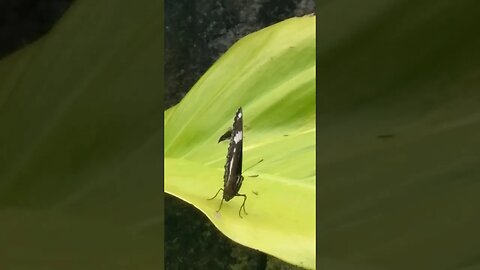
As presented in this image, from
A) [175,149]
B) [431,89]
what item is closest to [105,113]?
[175,149]

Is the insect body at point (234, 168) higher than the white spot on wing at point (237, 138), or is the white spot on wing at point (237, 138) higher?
the white spot on wing at point (237, 138)

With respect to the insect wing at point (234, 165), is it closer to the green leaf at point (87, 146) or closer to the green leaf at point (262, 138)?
the green leaf at point (262, 138)

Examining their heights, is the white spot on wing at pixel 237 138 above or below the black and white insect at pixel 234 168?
above

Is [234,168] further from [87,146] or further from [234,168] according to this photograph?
[87,146]

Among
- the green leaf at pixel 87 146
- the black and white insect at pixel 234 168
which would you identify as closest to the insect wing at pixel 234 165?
the black and white insect at pixel 234 168

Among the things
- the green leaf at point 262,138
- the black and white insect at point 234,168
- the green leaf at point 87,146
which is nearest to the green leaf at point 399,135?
the green leaf at point 262,138

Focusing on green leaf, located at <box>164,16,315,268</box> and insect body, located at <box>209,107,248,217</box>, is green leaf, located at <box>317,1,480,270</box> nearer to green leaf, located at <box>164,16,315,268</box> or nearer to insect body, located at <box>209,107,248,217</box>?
green leaf, located at <box>164,16,315,268</box>

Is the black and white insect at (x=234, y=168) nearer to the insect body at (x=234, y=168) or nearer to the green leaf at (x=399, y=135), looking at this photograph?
the insect body at (x=234, y=168)

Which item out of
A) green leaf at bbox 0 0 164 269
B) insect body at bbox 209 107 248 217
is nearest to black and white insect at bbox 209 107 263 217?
insect body at bbox 209 107 248 217
